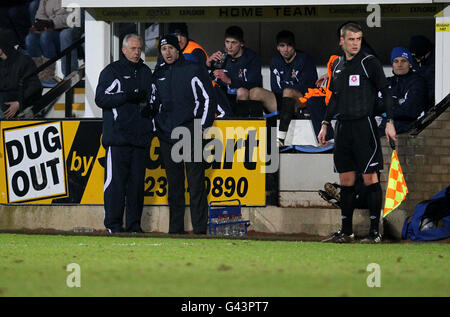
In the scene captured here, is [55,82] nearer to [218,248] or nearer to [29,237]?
[29,237]

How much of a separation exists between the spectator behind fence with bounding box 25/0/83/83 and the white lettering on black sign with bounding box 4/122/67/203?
4361 millimetres

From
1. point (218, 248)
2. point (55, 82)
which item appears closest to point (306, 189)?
point (218, 248)

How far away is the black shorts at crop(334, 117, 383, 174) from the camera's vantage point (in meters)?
10.5

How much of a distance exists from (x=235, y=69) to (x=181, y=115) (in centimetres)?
295

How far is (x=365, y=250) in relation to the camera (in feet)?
31.5

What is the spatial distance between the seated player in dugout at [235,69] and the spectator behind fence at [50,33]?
3528mm

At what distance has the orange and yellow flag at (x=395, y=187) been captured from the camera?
11156mm

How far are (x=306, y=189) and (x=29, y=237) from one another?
372 cm

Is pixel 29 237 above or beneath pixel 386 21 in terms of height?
beneath

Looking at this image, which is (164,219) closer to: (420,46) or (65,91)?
(65,91)

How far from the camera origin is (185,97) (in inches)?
456

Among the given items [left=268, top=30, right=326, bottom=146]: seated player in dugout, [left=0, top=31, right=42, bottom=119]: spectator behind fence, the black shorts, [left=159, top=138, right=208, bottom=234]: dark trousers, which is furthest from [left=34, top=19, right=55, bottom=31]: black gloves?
the black shorts
